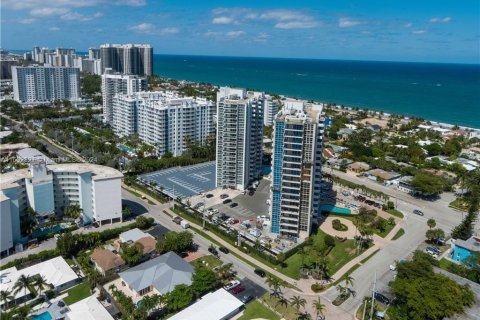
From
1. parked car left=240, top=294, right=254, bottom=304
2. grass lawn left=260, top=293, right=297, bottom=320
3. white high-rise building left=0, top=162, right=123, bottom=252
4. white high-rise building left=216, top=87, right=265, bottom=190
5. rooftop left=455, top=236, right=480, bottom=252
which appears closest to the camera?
grass lawn left=260, top=293, right=297, bottom=320

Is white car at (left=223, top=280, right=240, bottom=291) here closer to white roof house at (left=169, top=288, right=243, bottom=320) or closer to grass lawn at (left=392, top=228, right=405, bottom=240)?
white roof house at (left=169, top=288, right=243, bottom=320)

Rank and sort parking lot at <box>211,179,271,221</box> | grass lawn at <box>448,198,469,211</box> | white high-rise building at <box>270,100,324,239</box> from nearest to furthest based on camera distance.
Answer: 1. white high-rise building at <box>270,100,324,239</box>
2. parking lot at <box>211,179,271,221</box>
3. grass lawn at <box>448,198,469,211</box>

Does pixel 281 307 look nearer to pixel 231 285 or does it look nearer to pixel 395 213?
pixel 231 285

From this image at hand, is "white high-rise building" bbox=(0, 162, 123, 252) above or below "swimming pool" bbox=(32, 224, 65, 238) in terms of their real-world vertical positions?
above

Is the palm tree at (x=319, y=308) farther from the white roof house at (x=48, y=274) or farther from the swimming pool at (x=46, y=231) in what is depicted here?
the swimming pool at (x=46, y=231)

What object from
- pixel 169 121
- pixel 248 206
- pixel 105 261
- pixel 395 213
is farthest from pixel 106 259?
pixel 169 121

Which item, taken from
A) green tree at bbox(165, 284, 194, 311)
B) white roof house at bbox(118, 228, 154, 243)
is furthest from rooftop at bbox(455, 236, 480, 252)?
white roof house at bbox(118, 228, 154, 243)
